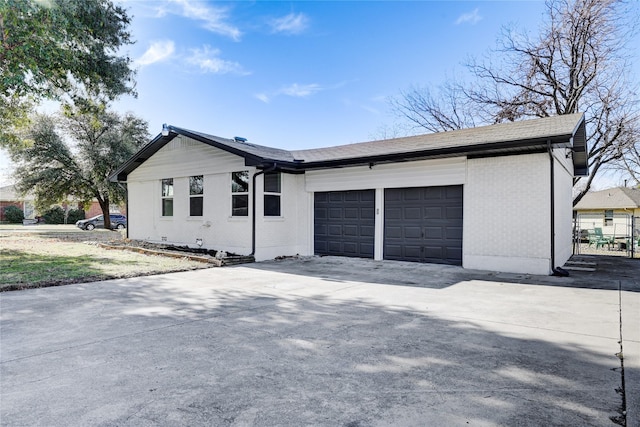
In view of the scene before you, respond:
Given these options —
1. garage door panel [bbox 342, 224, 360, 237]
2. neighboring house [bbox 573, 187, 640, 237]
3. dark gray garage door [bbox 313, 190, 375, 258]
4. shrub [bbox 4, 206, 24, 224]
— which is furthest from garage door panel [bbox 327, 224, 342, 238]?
shrub [bbox 4, 206, 24, 224]

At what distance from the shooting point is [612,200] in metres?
28.9

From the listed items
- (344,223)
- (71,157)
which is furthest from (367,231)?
(71,157)

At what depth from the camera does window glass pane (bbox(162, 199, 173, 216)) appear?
14.2m

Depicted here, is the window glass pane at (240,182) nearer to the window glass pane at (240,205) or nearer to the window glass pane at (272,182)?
the window glass pane at (240,205)

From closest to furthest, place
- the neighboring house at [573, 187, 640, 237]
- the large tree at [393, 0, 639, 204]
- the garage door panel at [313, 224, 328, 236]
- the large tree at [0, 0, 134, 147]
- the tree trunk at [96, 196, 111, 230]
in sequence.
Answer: the large tree at [0, 0, 134, 147], the garage door panel at [313, 224, 328, 236], the large tree at [393, 0, 639, 204], the tree trunk at [96, 196, 111, 230], the neighboring house at [573, 187, 640, 237]

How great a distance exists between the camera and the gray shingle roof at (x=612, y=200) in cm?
2748

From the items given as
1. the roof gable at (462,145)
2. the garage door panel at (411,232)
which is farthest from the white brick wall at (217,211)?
the garage door panel at (411,232)

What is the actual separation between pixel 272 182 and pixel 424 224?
4830 mm

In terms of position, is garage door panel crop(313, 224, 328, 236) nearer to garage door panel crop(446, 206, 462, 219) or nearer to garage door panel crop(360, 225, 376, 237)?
garage door panel crop(360, 225, 376, 237)

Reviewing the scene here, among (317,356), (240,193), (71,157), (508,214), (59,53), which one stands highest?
(59,53)

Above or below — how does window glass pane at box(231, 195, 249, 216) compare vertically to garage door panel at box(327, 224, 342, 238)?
above

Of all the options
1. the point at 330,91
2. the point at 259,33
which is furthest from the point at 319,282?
the point at 330,91

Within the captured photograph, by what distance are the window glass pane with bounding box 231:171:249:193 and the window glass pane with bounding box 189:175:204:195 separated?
1.76m

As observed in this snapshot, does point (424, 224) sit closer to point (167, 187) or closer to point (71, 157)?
point (167, 187)
